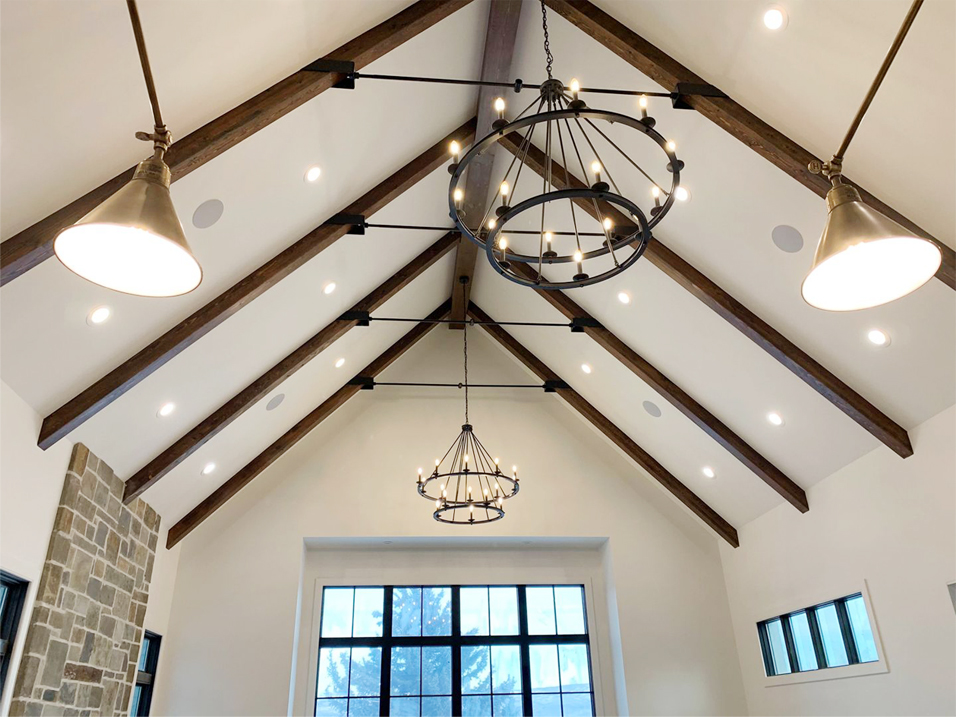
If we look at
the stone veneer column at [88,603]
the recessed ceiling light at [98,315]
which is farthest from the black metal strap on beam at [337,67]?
the stone veneer column at [88,603]

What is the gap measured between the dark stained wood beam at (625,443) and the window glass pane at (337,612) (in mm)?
3463

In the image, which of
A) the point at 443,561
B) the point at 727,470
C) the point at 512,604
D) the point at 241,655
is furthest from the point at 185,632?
the point at 727,470

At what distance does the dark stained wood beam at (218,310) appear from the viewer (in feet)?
15.2

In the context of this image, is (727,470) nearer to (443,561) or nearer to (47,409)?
(443,561)

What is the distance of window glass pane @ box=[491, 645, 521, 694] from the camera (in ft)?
26.0

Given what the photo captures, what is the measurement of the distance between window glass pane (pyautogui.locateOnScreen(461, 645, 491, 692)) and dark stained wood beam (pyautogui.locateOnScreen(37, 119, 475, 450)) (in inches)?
201

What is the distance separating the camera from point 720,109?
4223mm

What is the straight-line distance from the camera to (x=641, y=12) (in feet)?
13.8

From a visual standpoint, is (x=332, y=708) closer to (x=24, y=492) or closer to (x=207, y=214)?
(x=24, y=492)

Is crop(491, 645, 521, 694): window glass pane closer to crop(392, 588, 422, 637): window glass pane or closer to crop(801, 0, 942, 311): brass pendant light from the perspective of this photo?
crop(392, 588, 422, 637): window glass pane

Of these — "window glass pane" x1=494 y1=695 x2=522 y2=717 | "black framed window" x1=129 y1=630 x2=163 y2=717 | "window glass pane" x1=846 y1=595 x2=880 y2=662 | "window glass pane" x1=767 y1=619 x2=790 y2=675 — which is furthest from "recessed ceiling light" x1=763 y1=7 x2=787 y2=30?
"black framed window" x1=129 y1=630 x2=163 y2=717

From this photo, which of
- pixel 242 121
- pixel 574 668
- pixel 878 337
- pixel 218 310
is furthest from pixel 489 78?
pixel 574 668

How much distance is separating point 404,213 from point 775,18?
347 centimetres

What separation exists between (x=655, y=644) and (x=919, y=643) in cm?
299
